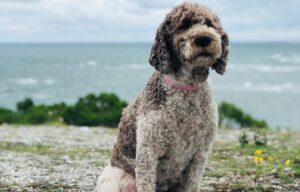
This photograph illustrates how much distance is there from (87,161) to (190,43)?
6.36 metres

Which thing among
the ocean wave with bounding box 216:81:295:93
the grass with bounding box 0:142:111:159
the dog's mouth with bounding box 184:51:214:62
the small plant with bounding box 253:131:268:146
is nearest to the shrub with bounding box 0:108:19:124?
the grass with bounding box 0:142:111:159

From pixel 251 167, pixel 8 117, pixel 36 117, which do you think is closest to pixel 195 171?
pixel 251 167

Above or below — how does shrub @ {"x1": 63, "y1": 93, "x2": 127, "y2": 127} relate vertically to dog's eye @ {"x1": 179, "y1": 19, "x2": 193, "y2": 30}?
below

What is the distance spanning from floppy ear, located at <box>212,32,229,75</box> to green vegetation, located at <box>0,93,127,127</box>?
45.7ft

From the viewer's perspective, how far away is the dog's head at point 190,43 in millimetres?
5898

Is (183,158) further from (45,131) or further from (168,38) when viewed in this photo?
(45,131)

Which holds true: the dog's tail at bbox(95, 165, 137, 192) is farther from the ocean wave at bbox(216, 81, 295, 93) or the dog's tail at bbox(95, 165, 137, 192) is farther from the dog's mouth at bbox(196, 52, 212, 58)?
the ocean wave at bbox(216, 81, 295, 93)

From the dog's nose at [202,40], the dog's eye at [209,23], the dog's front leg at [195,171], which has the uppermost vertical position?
the dog's eye at [209,23]

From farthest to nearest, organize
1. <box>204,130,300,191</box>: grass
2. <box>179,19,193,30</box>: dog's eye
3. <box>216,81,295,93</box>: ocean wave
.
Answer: <box>216,81,295,93</box>: ocean wave, <box>204,130,300,191</box>: grass, <box>179,19,193,30</box>: dog's eye

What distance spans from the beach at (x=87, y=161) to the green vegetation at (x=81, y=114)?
2520 mm

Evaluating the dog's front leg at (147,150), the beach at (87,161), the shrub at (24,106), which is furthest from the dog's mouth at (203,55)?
the shrub at (24,106)

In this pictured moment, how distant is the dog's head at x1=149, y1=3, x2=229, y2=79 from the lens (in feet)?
19.4

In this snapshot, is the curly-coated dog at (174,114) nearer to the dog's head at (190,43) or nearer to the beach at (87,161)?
Result: the dog's head at (190,43)

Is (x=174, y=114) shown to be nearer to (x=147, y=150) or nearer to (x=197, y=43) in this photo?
(x=147, y=150)
